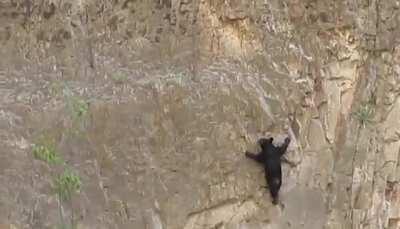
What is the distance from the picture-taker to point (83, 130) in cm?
539

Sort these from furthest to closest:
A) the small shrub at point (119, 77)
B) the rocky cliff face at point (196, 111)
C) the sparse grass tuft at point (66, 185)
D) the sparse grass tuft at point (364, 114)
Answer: the sparse grass tuft at point (364, 114) → the small shrub at point (119, 77) → the rocky cliff face at point (196, 111) → the sparse grass tuft at point (66, 185)

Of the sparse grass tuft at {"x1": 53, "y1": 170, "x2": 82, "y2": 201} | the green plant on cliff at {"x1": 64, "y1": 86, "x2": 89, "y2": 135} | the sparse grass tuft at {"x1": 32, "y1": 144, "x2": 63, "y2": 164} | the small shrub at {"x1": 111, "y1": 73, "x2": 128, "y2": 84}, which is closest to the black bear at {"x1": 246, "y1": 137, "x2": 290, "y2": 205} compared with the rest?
the small shrub at {"x1": 111, "y1": 73, "x2": 128, "y2": 84}

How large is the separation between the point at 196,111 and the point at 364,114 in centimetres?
160

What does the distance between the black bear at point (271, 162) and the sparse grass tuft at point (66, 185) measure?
1377 millimetres

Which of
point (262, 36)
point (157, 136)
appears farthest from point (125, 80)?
point (262, 36)

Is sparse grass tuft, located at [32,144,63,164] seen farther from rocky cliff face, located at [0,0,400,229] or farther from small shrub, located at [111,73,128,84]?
small shrub, located at [111,73,128,84]

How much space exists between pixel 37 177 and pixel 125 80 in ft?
3.25

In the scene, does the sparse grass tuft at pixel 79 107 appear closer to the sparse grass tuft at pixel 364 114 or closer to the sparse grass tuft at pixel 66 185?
the sparse grass tuft at pixel 66 185

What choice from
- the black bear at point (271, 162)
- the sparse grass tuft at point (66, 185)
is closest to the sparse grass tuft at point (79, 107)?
the sparse grass tuft at point (66, 185)

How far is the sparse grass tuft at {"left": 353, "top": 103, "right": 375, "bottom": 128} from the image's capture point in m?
6.54

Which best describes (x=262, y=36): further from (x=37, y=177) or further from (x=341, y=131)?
(x=37, y=177)

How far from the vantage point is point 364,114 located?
21.5 feet

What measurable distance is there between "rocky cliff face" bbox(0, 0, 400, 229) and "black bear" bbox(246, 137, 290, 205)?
2.4 inches

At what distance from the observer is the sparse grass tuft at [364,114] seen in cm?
654
